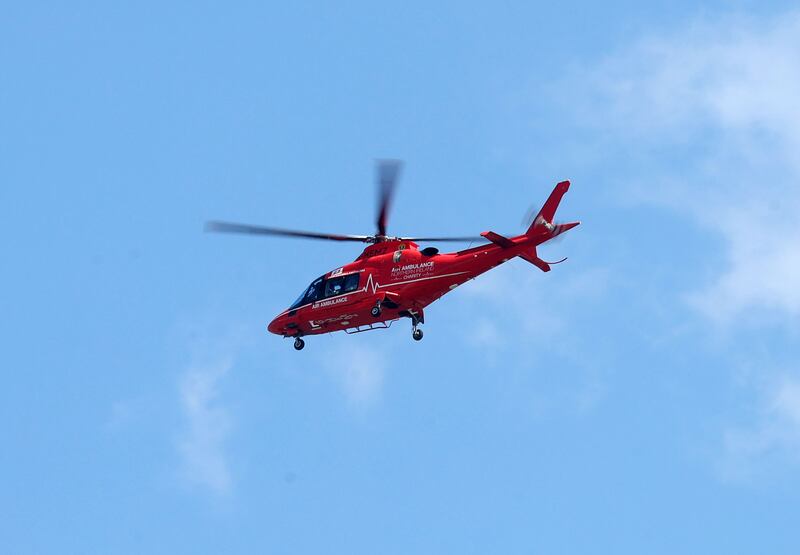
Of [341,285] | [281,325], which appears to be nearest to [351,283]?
[341,285]

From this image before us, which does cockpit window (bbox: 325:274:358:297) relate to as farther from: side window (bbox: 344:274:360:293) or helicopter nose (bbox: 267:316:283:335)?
helicopter nose (bbox: 267:316:283:335)

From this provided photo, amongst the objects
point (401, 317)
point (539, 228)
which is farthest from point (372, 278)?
point (539, 228)

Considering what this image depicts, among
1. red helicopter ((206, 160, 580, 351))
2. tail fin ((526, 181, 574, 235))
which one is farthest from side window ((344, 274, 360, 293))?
tail fin ((526, 181, 574, 235))

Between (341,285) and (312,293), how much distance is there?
2.08 meters

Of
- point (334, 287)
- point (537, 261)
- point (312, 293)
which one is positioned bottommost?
point (537, 261)

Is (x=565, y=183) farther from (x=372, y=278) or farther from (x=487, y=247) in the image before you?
(x=372, y=278)

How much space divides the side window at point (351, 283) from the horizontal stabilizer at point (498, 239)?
743 centimetres

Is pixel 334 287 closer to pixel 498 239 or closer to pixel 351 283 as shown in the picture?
pixel 351 283

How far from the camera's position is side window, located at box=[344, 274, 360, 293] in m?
71.1

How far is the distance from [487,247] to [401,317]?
208 inches

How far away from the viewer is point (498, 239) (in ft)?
217

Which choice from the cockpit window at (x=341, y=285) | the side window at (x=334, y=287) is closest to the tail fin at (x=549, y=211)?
the cockpit window at (x=341, y=285)

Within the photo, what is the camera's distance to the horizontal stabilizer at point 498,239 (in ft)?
215

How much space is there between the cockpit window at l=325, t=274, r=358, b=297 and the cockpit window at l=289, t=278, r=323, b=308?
19.0 inches
